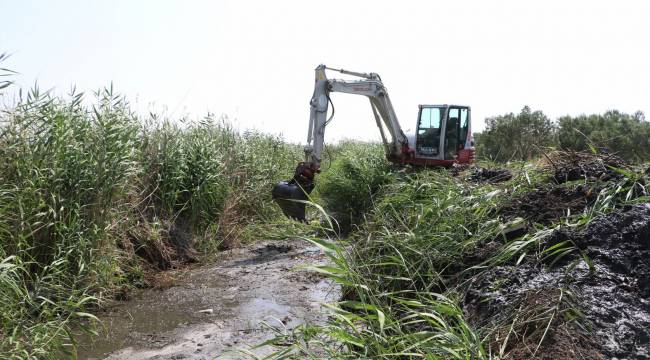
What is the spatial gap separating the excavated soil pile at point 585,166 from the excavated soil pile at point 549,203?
0.23 metres

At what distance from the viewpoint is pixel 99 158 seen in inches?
226

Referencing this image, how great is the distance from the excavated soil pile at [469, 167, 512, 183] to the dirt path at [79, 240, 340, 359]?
248 centimetres

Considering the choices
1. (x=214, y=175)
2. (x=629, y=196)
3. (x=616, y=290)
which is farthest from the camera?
(x=214, y=175)

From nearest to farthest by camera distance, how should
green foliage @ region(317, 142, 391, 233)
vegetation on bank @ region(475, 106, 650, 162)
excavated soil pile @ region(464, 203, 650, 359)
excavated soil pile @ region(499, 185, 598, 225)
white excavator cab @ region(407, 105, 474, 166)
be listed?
excavated soil pile @ region(464, 203, 650, 359), excavated soil pile @ region(499, 185, 598, 225), green foliage @ region(317, 142, 391, 233), white excavator cab @ region(407, 105, 474, 166), vegetation on bank @ region(475, 106, 650, 162)

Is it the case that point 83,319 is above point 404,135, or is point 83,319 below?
below

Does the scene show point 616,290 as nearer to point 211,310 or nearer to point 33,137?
point 211,310

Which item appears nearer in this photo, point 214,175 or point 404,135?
point 214,175

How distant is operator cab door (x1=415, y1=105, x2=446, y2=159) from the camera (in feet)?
37.1

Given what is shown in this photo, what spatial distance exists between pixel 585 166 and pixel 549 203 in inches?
38.9

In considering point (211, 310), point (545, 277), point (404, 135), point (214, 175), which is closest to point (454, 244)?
point (545, 277)

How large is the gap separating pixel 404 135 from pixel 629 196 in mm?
7334

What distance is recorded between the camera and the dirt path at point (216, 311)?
4801 mm

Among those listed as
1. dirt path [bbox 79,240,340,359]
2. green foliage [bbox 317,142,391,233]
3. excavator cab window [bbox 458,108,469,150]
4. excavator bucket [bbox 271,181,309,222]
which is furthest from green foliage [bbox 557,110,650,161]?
Result: dirt path [bbox 79,240,340,359]

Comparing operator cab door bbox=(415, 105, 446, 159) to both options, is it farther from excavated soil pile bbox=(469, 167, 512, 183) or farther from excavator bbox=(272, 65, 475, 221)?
excavated soil pile bbox=(469, 167, 512, 183)
